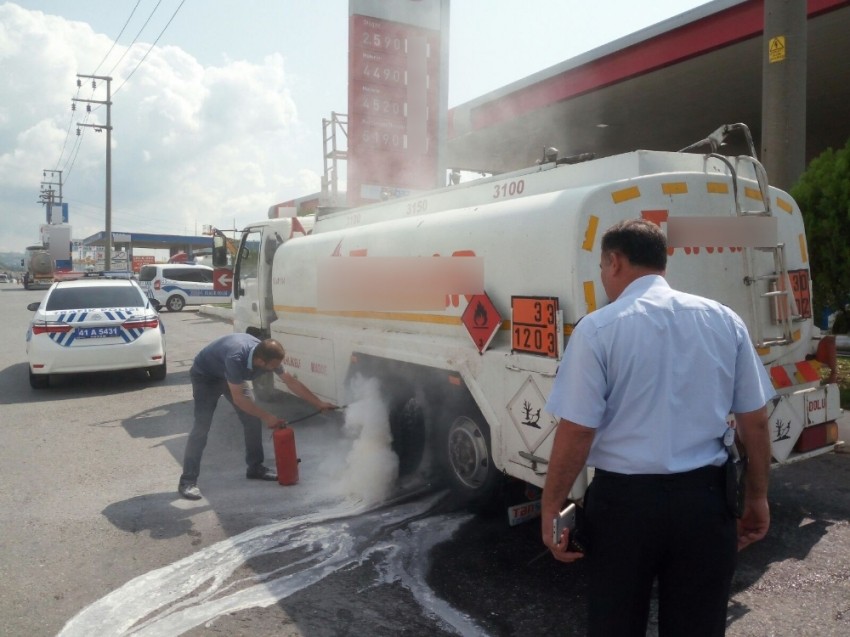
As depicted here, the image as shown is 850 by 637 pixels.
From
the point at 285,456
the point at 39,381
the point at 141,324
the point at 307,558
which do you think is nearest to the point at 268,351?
the point at 285,456

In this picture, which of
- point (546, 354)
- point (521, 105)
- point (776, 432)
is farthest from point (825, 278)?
point (521, 105)

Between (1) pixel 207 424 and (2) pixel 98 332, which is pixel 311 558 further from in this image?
(2) pixel 98 332

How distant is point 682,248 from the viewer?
415cm

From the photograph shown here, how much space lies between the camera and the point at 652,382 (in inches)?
83.9

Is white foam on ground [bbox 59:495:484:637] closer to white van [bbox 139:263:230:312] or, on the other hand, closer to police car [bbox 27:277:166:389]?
police car [bbox 27:277:166:389]

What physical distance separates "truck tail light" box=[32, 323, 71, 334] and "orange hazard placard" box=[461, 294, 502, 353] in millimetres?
7431

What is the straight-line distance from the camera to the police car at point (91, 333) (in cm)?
979

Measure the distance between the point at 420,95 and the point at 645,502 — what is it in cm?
1308

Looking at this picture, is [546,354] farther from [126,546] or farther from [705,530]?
[126,546]

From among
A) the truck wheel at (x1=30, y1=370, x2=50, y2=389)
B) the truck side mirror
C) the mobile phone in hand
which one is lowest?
the truck wheel at (x1=30, y1=370, x2=50, y2=389)

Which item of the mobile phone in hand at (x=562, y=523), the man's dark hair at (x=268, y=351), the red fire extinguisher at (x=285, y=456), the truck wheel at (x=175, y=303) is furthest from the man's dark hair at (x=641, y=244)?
the truck wheel at (x=175, y=303)

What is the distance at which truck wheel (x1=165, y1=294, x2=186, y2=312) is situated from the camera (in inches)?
1061

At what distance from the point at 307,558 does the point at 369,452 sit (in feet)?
4.97

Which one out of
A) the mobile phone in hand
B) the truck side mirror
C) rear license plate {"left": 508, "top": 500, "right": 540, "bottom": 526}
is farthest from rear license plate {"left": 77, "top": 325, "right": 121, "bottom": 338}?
the mobile phone in hand
